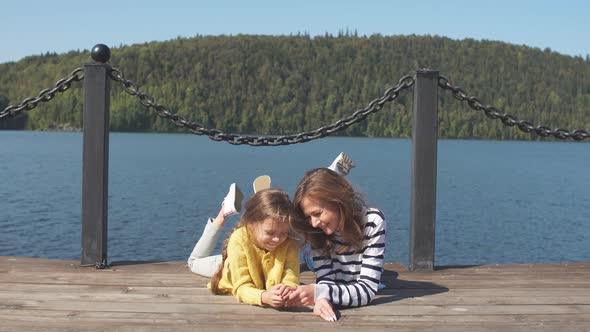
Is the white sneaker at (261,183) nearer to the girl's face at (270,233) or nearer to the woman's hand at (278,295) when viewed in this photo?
the girl's face at (270,233)

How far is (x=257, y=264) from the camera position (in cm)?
A: 367

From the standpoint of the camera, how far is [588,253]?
18.1 metres

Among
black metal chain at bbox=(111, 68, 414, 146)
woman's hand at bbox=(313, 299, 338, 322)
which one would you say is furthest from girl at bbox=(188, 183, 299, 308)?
black metal chain at bbox=(111, 68, 414, 146)

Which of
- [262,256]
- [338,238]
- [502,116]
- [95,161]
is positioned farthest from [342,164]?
[95,161]

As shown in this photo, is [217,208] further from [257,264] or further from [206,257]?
[257,264]

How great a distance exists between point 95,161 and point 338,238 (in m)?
1.74

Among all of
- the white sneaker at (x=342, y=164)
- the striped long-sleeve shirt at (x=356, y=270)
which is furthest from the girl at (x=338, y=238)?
the white sneaker at (x=342, y=164)

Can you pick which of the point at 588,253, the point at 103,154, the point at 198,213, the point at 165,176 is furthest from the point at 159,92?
the point at 103,154

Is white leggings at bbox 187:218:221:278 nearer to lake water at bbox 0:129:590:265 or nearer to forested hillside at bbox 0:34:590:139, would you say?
lake water at bbox 0:129:590:265

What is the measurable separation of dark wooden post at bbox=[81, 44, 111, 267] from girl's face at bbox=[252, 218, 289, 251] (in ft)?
4.63

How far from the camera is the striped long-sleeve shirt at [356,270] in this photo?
348cm

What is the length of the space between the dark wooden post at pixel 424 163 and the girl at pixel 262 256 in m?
1.27

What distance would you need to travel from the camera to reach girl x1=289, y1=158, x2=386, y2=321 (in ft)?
11.5

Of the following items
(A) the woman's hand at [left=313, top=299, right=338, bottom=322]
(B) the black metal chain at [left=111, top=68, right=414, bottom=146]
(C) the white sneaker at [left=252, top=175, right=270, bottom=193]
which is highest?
(B) the black metal chain at [left=111, top=68, right=414, bottom=146]
